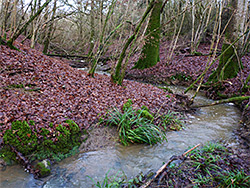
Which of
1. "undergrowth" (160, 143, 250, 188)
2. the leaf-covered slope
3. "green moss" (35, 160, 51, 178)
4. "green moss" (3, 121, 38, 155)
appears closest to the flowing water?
"green moss" (35, 160, 51, 178)

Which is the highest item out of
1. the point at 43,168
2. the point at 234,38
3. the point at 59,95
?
the point at 234,38

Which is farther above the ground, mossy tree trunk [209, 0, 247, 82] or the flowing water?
mossy tree trunk [209, 0, 247, 82]

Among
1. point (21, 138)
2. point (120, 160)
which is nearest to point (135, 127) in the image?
point (120, 160)

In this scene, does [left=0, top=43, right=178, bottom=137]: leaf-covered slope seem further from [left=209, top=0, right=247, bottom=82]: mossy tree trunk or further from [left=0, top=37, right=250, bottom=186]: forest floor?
[left=209, top=0, right=247, bottom=82]: mossy tree trunk

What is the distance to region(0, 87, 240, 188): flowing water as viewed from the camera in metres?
3.16

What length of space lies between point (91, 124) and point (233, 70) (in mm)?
7812

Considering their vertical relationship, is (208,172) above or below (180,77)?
below

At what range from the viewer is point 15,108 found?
4.16m

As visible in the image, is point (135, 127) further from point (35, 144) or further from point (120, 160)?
point (35, 144)

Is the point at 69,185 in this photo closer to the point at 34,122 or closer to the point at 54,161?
the point at 54,161

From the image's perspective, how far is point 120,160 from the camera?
3.89 metres

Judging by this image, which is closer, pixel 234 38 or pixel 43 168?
pixel 43 168

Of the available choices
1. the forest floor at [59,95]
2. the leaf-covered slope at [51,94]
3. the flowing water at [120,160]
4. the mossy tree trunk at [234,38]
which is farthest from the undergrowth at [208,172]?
the mossy tree trunk at [234,38]

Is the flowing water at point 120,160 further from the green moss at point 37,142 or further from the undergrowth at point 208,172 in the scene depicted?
the undergrowth at point 208,172
